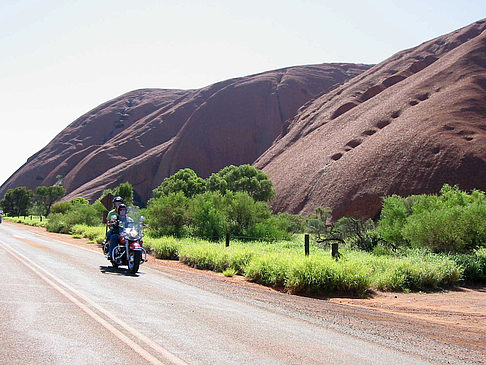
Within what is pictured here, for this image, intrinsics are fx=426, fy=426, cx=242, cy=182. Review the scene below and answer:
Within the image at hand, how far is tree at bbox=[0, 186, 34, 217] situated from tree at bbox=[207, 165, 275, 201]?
6148 cm

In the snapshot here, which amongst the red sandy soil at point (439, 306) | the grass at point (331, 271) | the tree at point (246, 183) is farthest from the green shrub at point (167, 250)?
the tree at point (246, 183)

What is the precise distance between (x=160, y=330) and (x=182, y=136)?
4652 inches

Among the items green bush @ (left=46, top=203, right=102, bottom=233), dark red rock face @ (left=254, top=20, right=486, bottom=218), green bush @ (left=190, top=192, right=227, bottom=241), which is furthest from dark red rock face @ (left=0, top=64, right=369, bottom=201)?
green bush @ (left=190, top=192, right=227, bottom=241)

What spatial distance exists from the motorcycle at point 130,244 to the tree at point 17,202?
10449 cm

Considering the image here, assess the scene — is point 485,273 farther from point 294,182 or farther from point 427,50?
point 427,50

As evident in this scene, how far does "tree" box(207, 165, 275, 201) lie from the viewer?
6569 centimetres

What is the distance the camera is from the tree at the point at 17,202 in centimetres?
10581

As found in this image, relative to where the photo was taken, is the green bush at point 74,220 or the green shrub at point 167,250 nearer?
the green shrub at point 167,250

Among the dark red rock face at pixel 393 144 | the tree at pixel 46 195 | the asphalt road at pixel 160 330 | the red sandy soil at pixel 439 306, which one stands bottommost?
the red sandy soil at pixel 439 306

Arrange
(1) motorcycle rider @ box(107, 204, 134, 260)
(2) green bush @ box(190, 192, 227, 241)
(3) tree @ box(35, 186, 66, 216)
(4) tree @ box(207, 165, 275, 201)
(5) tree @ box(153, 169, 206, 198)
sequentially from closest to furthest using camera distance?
(1) motorcycle rider @ box(107, 204, 134, 260) → (2) green bush @ box(190, 192, 227, 241) → (4) tree @ box(207, 165, 275, 201) → (5) tree @ box(153, 169, 206, 198) → (3) tree @ box(35, 186, 66, 216)

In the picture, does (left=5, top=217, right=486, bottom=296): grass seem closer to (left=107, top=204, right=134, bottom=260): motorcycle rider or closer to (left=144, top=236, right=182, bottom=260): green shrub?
(left=144, top=236, right=182, bottom=260): green shrub

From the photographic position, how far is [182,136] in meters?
122

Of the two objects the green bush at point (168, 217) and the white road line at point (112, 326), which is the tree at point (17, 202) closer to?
the green bush at point (168, 217)

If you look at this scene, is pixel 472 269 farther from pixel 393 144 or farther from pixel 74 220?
pixel 393 144
